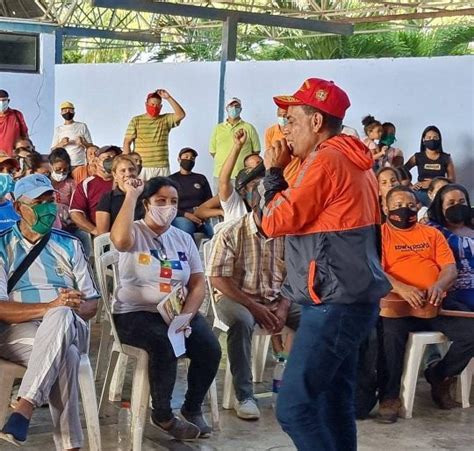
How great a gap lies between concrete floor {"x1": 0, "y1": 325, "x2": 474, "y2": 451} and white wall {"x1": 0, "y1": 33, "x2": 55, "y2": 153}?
1224 centimetres

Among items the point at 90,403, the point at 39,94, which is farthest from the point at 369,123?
the point at 39,94

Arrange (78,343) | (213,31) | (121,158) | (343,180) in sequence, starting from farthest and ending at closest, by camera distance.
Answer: (213,31), (121,158), (78,343), (343,180)

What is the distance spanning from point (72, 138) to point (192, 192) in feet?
10.6

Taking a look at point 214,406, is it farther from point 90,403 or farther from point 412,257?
point 412,257

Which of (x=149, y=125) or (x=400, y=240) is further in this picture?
(x=149, y=125)

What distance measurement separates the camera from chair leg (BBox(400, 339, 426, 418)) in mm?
5602

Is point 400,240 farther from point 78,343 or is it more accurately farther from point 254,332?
point 78,343

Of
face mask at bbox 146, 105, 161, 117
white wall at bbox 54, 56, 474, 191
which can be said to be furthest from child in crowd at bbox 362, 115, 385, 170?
face mask at bbox 146, 105, 161, 117

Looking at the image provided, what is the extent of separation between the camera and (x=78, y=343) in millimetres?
4531

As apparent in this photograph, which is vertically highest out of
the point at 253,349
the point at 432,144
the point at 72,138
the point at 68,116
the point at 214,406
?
the point at 68,116

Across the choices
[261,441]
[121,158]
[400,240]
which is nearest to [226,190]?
[121,158]

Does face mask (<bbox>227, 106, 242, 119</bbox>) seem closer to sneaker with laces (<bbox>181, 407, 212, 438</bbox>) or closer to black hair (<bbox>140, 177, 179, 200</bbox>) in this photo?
black hair (<bbox>140, 177, 179, 200</bbox>)

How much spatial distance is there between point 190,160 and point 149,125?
2.08 m

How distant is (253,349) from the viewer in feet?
20.2
